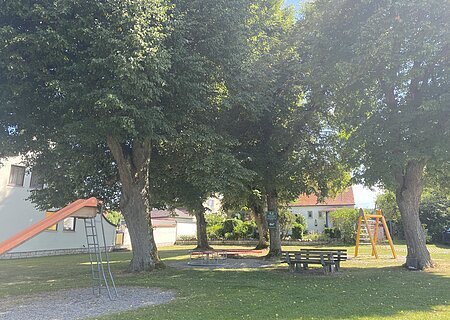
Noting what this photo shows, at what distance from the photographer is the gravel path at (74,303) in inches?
312

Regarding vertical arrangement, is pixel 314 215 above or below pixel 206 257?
above

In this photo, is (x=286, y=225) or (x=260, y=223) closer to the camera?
(x=260, y=223)

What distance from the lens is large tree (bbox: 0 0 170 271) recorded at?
955 cm

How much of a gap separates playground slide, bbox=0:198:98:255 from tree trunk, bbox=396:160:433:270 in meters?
11.3

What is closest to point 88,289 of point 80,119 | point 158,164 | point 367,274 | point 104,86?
point 80,119

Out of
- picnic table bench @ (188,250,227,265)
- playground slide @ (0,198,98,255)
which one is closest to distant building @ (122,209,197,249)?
picnic table bench @ (188,250,227,265)

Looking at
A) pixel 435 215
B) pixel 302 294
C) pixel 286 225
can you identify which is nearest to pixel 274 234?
pixel 302 294

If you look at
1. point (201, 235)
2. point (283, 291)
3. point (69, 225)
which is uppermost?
point (69, 225)

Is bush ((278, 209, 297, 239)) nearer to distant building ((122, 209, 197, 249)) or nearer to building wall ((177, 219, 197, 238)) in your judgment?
distant building ((122, 209, 197, 249))

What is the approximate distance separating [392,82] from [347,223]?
840 inches

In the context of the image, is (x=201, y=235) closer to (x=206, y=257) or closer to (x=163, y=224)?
(x=206, y=257)

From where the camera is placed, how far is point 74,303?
9117 mm

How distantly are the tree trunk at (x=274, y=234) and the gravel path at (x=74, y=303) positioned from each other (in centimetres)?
1062

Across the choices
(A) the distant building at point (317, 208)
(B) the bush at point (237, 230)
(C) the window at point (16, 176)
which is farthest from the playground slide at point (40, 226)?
(A) the distant building at point (317, 208)
